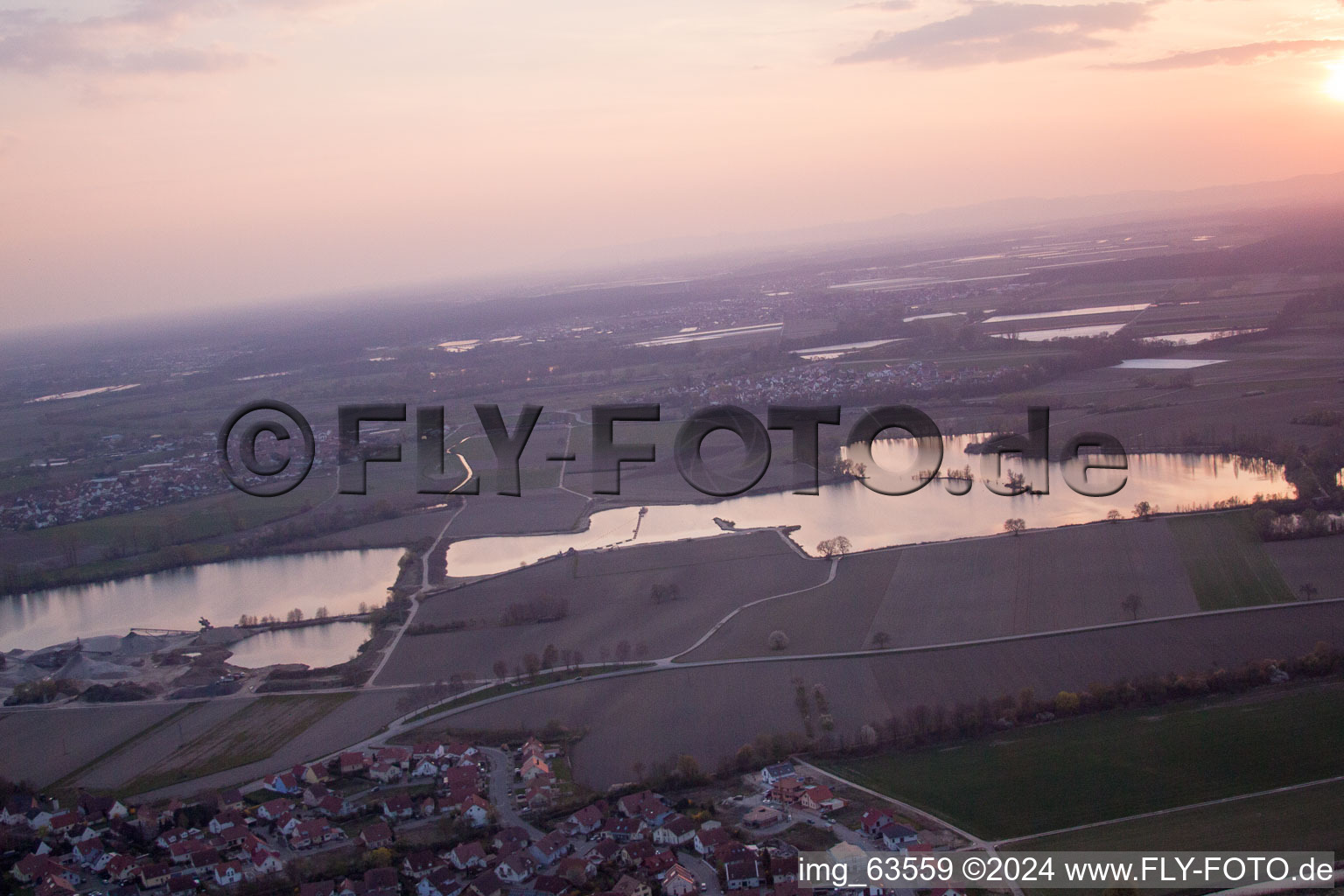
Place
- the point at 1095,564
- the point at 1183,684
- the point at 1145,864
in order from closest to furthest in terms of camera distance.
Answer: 1. the point at 1145,864
2. the point at 1183,684
3. the point at 1095,564

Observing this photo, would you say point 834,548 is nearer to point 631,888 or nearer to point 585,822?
point 585,822

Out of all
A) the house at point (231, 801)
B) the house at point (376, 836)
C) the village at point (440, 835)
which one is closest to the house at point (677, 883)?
the village at point (440, 835)

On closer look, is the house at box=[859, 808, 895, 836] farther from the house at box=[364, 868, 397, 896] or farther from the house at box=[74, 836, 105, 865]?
the house at box=[74, 836, 105, 865]

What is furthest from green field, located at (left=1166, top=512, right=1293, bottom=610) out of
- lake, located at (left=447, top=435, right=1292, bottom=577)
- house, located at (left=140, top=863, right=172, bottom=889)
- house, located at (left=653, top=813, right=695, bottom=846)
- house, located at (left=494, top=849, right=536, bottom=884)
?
house, located at (left=140, top=863, right=172, bottom=889)

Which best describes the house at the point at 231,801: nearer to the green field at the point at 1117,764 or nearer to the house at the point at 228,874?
the house at the point at 228,874

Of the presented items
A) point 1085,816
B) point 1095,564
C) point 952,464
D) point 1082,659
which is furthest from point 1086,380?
point 1085,816

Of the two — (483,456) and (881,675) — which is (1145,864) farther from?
(483,456)
